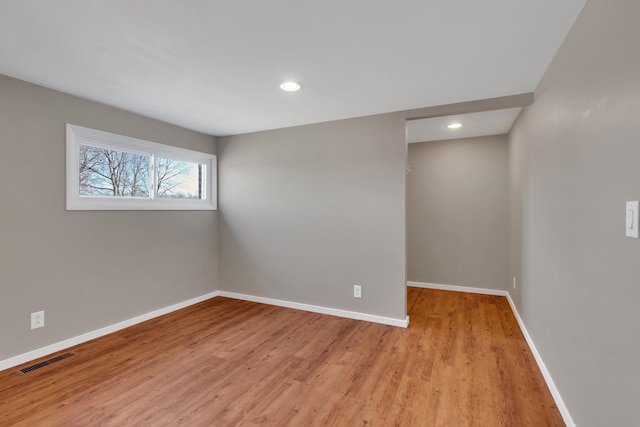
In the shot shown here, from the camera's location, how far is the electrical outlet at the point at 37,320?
2.48 m

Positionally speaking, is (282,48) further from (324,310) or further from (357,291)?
(324,310)

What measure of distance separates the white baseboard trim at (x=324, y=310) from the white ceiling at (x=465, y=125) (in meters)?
2.21

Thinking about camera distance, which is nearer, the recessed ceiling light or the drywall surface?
the recessed ceiling light

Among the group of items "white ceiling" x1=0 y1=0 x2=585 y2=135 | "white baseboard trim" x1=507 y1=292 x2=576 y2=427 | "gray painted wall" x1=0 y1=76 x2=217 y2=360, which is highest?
"white ceiling" x1=0 y1=0 x2=585 y2=135

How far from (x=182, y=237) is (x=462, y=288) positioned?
4.04 metres

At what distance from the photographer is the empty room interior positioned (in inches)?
60.1

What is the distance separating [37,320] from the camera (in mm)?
2502

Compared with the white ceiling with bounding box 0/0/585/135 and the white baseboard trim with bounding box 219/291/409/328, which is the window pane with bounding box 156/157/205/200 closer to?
the white ceiling with bounding box 0/0/585/135

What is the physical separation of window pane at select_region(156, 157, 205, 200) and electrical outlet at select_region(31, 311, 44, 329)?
62.1 inches

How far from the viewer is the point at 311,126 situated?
3656mm

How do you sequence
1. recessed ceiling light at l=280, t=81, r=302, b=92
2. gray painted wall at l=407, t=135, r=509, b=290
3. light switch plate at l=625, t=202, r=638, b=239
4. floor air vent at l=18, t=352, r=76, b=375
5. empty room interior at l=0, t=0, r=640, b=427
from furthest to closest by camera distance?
gray painted wall at l=407, t=135, r=509, b=290 → recessed ceiling light at l=280, t=81, r=302, b=92 → floor air vent at l=18, t=352, r=76, b=375 → empty room interior at l=0, t=0, r=640, b=427 → light switch plate at l=625, t=202, r=638, b=239

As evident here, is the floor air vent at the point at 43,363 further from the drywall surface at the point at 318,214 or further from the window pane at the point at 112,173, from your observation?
the drywall surface at the point at 318,214

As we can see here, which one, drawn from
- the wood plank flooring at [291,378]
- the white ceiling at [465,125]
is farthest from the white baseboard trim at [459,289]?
the white ceiling at [465,125]

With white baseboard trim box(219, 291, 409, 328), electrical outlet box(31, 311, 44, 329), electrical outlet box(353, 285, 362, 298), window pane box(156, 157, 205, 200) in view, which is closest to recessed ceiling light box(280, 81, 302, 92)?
window pane box(156, 157, 205, 200)
